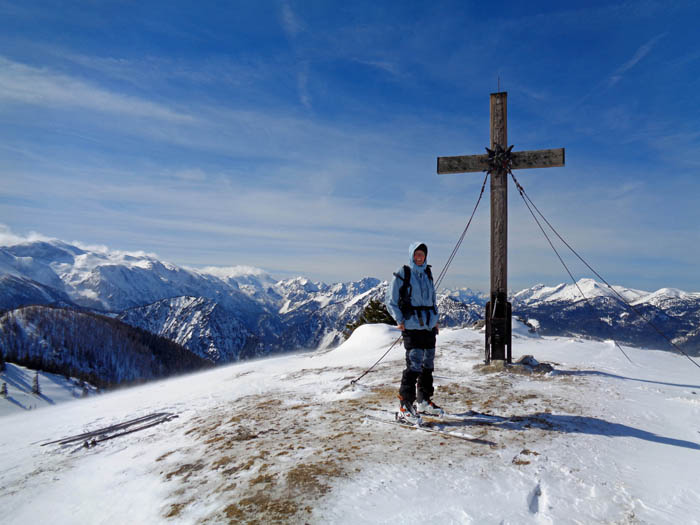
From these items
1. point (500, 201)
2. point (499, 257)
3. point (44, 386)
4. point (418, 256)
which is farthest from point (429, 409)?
point (44, 386)

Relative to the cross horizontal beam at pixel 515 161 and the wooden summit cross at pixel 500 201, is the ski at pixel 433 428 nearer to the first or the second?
the wooden summit cross at pixel 500 201

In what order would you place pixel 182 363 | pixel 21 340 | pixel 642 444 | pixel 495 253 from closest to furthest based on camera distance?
pixel 642 444
pixel 495 253
pixel 21 340
pixel 182 363

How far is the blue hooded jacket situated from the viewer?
6418mm

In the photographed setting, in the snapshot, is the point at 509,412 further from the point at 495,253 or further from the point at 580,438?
the point at 495,253

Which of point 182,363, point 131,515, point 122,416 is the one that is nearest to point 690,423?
point 131,515

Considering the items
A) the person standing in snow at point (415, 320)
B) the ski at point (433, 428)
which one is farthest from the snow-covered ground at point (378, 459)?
the person standing in snow at point (415, 320)

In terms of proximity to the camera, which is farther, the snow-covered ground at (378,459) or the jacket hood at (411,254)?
the jacket hood at (411,254)

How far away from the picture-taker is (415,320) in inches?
253

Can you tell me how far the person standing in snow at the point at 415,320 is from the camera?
21.1ft

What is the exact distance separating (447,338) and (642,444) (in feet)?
36.5

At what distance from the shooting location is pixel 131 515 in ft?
13.3

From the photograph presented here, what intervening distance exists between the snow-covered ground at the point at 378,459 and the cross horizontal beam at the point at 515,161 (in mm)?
5778

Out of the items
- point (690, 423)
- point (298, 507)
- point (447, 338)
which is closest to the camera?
point (298, 507)

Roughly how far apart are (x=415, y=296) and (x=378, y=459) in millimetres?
2759
